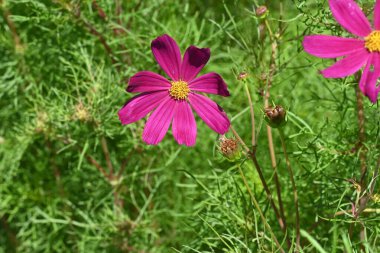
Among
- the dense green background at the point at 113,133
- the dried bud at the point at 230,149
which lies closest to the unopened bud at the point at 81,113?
the dense green background at the point at 113,133

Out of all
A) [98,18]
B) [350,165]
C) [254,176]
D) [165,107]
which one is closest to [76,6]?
[98,18]

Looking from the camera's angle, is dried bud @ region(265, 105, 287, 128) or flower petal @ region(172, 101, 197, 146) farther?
flower petal @ region(172, 101, 197, 146)

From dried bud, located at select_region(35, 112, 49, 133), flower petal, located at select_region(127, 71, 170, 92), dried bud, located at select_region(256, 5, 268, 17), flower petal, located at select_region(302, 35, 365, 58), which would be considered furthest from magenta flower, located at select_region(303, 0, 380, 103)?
dried bud, located at select_region(35, 112, 49, 133)

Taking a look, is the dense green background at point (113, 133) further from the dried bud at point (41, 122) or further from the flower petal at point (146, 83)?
the flower petal at point (146, 83)

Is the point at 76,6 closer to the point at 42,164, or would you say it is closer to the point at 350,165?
the point at 42,164

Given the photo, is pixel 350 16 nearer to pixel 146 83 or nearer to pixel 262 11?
pixel 262 11

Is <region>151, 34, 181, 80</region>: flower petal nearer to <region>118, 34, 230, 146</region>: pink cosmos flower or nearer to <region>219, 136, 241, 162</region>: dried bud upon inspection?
<region>118, 34, 230, 146</region>: pink cosmos flower
